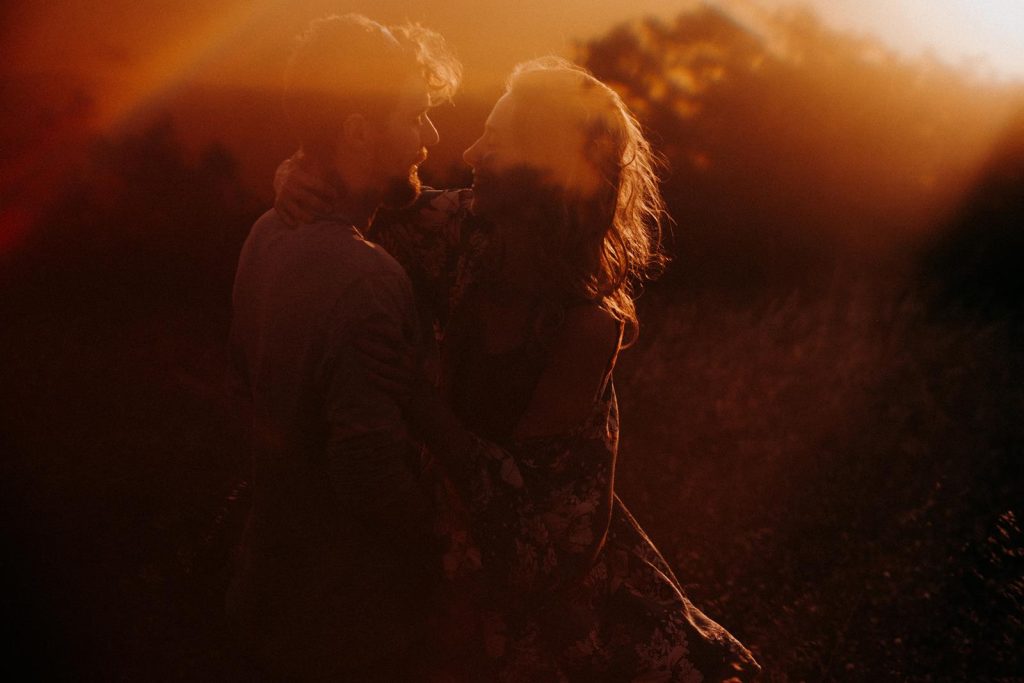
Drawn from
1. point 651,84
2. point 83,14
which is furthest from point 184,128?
point 651,84

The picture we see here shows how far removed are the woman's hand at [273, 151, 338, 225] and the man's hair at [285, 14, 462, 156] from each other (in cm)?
7

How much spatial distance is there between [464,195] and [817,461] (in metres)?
3.62

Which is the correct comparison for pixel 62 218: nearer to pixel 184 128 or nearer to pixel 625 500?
pixel 184 128

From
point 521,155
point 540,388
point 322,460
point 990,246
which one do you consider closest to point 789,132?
point 990,246

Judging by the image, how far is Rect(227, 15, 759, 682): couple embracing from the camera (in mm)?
1554

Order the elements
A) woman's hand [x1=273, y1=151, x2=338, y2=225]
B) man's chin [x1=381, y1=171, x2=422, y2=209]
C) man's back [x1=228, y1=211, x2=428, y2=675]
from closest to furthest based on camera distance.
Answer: man's back [x1=228, y1=211, x2=428, y2=675], woman's hand [x1=273, y1=151, x2=338, y2=225], man's chin [x1=381, y1=171, x2=422, y2=209]

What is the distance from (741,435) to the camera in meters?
5.00

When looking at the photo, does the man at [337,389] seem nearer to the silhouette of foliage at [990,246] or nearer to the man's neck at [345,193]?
the man's neck at [345,193]

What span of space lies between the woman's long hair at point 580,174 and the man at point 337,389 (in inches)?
9.4

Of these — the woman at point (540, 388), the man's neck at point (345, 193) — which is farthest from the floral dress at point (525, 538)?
the man's neck at point (345, 193)

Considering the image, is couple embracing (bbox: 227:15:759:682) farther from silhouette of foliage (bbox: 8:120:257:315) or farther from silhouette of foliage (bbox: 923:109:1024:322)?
silhouette of foliage (bbox: 923:109:1024:322)

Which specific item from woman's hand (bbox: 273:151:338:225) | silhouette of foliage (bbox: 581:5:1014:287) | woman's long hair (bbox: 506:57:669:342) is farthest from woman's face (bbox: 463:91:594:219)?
silhouette of foliage (bbox: 581:5:1014:287)

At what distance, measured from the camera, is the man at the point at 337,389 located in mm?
1512

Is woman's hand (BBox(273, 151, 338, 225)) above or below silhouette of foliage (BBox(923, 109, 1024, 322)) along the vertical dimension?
above
